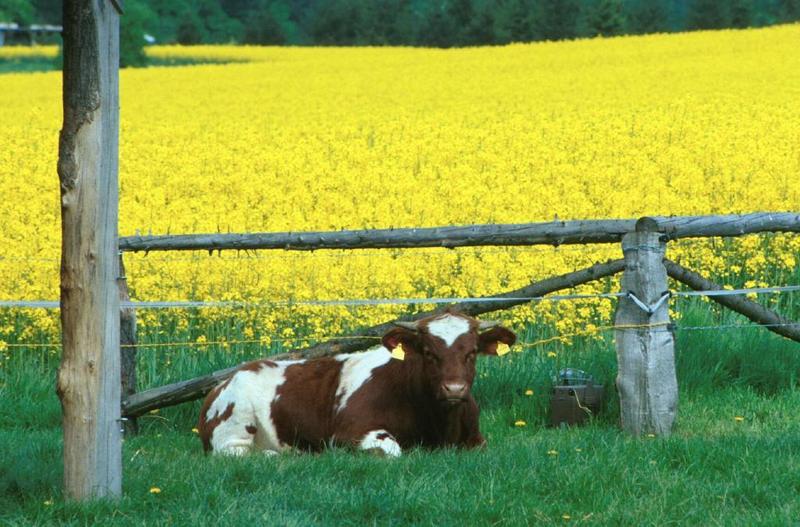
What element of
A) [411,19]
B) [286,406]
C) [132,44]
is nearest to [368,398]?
[286,406]

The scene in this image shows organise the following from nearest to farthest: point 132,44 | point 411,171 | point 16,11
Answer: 1. point 411,171
2. point 132,44
3. point 16,11

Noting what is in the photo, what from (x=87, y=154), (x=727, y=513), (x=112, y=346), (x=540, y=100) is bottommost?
(x=727, y=513)

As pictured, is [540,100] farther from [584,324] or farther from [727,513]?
[727,513]

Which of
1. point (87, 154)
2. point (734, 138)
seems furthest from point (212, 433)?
point (734, 138)

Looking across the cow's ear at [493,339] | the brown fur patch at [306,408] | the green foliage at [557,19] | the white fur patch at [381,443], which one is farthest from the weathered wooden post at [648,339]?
the green foliage at [557,19]

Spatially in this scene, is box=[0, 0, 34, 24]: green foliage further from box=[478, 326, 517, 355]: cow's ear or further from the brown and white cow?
box=[478, 326, 517, 355]: cow's ear

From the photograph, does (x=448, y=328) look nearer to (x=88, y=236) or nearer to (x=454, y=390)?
(x=454, y=390)

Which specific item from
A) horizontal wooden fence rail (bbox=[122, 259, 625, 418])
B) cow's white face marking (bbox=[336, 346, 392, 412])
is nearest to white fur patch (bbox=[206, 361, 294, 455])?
cow's white face marking (bbox=[336, 346, 392, 412])

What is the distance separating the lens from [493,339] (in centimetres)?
780

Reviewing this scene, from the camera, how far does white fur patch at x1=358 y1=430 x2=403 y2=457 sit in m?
7.74

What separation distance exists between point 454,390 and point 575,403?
157cm

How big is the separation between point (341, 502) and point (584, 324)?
18.3 feet

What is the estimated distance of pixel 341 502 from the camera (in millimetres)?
6324

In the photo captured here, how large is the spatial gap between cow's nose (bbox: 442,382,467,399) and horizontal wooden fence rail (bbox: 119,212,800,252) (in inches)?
52.2
